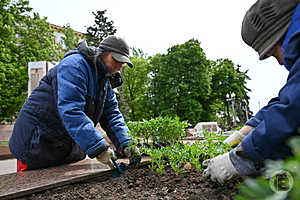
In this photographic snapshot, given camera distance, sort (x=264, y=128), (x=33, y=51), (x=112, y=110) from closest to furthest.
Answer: (x=264, y=128), (x=112, y=110), (x=33, y=51)

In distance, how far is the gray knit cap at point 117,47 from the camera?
9.19 feet

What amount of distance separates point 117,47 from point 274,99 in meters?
1.86

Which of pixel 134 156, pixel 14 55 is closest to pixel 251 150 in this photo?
pixel 134 156

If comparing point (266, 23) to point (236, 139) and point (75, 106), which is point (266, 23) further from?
point (75, 106)

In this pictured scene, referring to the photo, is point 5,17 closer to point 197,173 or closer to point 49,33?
point 49,33

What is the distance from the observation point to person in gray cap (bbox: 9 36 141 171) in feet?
7.02

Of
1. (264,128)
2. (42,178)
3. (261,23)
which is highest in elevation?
(261,23)

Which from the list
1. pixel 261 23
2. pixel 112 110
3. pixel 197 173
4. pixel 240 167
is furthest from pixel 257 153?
pixel 112 110

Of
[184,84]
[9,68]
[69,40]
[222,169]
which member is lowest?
[222,169]

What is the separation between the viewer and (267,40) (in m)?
1.49

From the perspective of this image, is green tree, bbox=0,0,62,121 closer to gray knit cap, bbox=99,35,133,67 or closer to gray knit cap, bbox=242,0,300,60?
gray knit cap, bbox=99,35,133,67

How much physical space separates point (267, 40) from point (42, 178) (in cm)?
226

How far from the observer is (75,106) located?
85.7 inches

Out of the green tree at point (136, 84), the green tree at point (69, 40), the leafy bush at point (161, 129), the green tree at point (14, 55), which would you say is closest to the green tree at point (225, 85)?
the green tree at point (136, 84)
